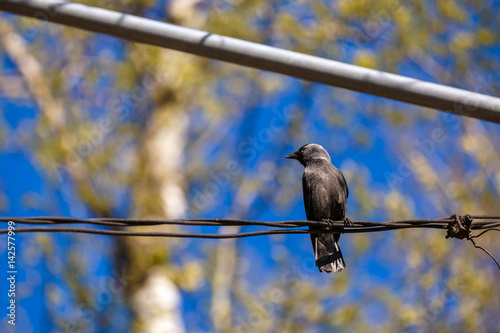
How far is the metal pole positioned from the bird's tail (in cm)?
136

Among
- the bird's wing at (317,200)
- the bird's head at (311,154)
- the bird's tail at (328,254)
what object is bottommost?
the bird's tail at (328,254)

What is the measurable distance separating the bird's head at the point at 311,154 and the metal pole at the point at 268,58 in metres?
1.86

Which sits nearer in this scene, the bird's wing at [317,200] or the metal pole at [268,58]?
the metal pole at [268,58]

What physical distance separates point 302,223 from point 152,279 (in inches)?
235

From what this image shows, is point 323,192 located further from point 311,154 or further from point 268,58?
point 268,58

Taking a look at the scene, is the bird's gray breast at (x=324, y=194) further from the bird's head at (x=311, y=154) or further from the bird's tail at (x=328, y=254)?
the bird's tail at (x=328, y=254)

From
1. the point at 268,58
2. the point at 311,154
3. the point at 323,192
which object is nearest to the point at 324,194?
the point at 323,192

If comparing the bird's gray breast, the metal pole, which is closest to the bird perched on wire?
the bird's gray breast

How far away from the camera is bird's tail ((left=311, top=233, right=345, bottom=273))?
423 centimetres

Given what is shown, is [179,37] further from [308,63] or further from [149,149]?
[149,149]

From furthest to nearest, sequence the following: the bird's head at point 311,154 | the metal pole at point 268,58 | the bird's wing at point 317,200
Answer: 1. the bird's head at point 311,154
2. the bird's wing at point 317,200
3. the metal pole at point 268,58

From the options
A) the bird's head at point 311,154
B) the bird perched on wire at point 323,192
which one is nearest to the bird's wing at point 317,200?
the bird perched on wire at point 323,192

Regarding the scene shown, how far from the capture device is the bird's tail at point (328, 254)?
423 centimetres

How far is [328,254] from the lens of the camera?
430 cm
